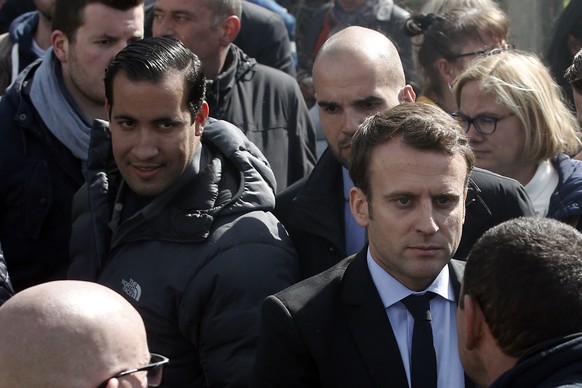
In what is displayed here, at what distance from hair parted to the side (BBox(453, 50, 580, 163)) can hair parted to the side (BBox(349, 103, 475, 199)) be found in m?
1.08

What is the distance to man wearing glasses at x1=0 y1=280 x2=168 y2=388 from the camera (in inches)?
92.1

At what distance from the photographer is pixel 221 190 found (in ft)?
12.0

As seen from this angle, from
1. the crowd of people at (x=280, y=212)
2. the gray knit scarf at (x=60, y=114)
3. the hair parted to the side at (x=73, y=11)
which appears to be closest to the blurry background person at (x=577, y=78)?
the crowd of people at (x=280, y=212)

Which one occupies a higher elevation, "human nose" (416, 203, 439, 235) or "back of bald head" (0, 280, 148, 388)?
"back of bald head" (0, 280, 148, 388)

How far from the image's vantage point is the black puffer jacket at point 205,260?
3379 millimetres

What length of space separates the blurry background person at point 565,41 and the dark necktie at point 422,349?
9.40 feet

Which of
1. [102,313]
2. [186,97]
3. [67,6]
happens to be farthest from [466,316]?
[67,6]

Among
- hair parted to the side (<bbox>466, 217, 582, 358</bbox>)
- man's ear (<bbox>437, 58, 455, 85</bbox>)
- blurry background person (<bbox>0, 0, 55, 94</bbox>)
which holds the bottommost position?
blurry background person (<bbox>0, 0, 55, 94</bbox>)

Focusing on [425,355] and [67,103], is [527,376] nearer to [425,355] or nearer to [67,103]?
[425,355]

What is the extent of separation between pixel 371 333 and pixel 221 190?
847 mm

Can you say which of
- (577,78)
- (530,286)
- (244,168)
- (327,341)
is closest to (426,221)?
(327,341)

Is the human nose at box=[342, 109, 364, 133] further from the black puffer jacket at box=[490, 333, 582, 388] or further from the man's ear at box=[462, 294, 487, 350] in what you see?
the black puffer jacket at box=[490, 333, 582, 388]

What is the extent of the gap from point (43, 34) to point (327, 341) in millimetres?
3130

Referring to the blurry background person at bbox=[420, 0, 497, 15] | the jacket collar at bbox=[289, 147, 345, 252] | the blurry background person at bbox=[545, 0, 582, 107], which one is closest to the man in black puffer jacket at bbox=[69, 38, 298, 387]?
the jacket collar at bbox=[289, 147, 345, 252]
